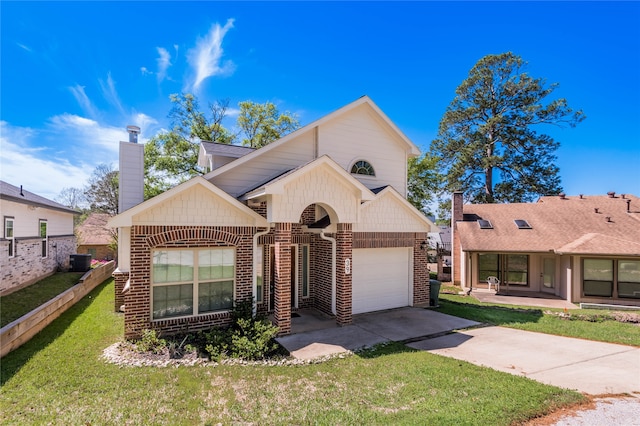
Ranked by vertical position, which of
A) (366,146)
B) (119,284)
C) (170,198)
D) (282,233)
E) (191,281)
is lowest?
(119,284)

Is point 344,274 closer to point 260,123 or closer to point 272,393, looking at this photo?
point 272,393

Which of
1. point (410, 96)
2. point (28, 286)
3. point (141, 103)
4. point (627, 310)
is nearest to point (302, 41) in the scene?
point (141, 103)

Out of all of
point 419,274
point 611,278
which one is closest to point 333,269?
point 419,274

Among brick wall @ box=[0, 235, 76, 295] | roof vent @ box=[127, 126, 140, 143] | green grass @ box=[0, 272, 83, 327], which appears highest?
roof vent @ box=[127, 126, 140, 143]

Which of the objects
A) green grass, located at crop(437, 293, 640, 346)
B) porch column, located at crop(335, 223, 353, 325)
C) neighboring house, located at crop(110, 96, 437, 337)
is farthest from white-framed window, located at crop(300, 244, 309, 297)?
green grass, located at crop(437, 293, 640, 346)

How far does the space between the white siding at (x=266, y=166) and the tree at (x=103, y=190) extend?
31.2 metres

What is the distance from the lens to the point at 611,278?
13773 millimetres

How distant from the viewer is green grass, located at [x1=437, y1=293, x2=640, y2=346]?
345 inches

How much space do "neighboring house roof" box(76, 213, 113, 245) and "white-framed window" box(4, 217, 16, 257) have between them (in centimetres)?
1440

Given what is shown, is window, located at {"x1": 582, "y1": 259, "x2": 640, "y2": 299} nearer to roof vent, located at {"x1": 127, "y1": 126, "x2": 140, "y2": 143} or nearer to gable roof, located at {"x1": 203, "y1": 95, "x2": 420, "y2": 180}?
gable roof, located at {"x1": 203, "y1": 95, "x2": 420, "y2": 180}

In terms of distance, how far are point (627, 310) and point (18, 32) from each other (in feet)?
76.5

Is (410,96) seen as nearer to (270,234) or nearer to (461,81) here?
(461,81)

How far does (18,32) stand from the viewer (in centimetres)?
802

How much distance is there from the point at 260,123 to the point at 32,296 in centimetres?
1909
